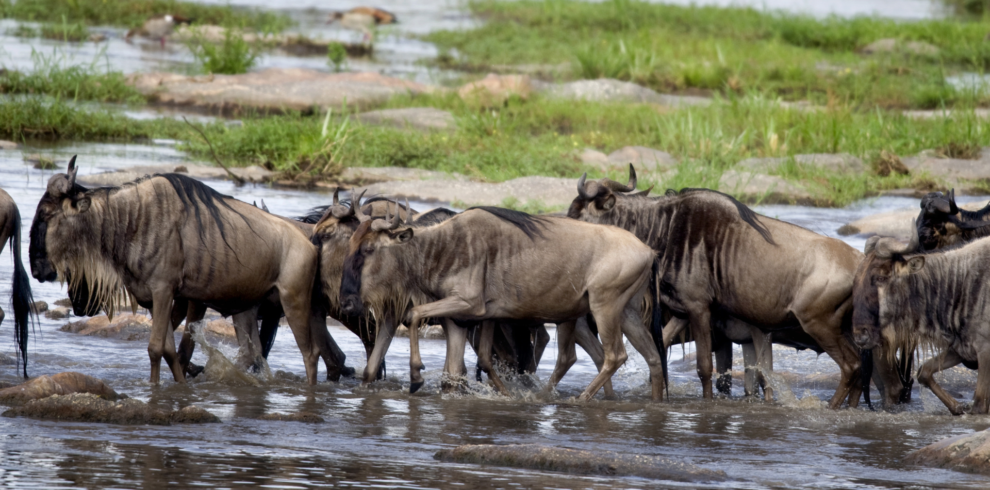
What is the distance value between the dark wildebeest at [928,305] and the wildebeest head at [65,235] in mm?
4546

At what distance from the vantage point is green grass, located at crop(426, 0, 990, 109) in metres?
24.8

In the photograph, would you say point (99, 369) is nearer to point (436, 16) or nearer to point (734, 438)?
point (734, 438)

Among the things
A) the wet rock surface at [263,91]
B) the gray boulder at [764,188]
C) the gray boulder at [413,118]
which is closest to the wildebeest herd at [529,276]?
the gray boulder at [764,188]

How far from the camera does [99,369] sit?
7.84 metres

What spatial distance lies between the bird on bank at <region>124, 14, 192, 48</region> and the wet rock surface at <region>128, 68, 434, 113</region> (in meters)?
10.6

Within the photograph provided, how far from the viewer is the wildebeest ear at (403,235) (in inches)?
299

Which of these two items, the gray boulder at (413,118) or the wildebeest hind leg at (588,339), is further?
the gray boulder at (413,118)

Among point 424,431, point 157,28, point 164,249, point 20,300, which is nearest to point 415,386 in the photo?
point 424,431

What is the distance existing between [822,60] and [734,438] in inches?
973

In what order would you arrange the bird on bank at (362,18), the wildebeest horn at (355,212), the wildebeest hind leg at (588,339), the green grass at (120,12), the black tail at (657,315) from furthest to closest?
the bird on bank at (362,18)
the green grass at (120,12)
the wildebeest hind leg at (588,339)
the black tail at (657,315)
the wildebeest horn at (355,212)

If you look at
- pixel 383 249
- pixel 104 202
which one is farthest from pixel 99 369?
pixel 383 249

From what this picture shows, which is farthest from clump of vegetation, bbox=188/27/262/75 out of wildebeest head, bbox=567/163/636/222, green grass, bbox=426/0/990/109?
wildebeest head, bbox=567/163/636/222

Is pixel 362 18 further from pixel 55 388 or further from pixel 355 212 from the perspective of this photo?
pixel 55 388

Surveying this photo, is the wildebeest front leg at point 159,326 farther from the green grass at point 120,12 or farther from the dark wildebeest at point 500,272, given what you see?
the green grass at point 120,12
